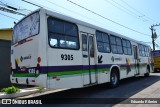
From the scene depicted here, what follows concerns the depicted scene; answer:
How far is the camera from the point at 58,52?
24.4 ft

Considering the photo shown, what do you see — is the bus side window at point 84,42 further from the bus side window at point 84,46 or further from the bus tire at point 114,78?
the bus tire at point 114,78

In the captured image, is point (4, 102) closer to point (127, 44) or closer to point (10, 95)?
point (10, 95)

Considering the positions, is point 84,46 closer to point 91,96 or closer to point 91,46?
point 91,46

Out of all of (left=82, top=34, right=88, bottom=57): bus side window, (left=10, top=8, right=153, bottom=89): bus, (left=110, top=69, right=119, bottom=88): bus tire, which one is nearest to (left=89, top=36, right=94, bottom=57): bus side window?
(left=10, top=8, right=153, bottom=89): bus

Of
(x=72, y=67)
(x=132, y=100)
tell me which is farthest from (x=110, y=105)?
(x=72, y=67)

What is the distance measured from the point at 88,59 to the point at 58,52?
79.3 inches

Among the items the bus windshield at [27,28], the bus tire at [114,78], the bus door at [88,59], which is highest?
the bus windshield at [27,28]

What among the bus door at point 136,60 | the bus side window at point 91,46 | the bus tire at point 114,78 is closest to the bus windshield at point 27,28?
the bus side window at point 91,46

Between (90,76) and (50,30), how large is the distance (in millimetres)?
2936

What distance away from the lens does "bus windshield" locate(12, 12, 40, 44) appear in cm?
741

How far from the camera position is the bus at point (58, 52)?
23.1ft

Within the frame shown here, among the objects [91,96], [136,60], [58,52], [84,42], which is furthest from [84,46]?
[136,60]

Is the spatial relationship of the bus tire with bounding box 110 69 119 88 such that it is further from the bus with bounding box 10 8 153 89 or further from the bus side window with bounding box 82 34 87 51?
the bus side window with bounding box 82 34 87 51

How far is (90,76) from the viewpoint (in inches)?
358
